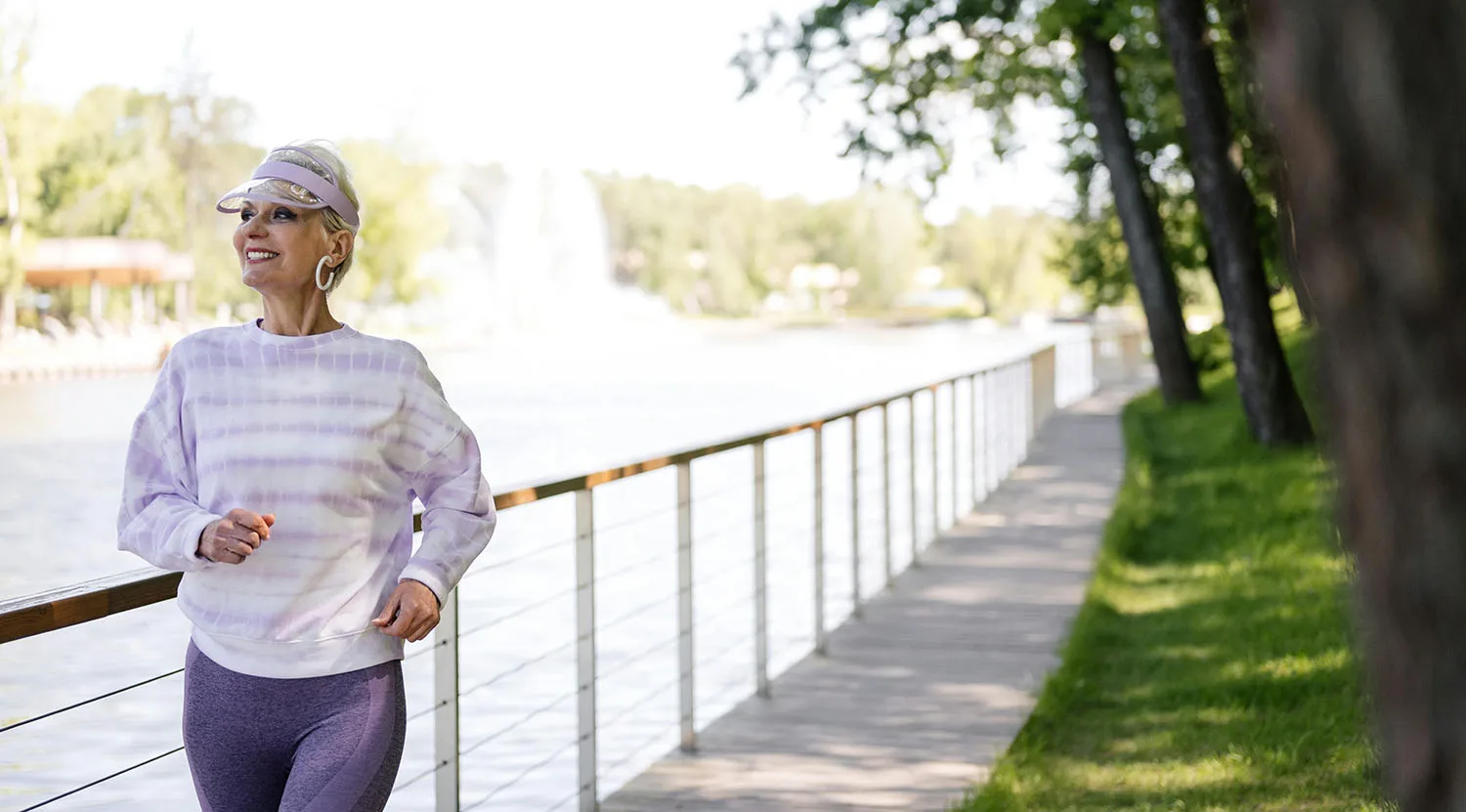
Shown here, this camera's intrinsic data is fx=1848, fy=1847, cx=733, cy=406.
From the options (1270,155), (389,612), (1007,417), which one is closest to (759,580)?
(389,612)

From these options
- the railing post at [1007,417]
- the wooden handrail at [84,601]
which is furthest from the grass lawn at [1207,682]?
the railing post at [1007,417]

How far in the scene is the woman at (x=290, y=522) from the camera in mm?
2564

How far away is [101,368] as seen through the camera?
177ft

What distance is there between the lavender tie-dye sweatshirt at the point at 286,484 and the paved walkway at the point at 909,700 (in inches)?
97.0

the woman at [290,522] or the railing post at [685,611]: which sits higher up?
the woman at [290,522]

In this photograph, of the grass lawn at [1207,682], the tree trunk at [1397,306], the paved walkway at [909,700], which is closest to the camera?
the tree trunk at [1397,306]

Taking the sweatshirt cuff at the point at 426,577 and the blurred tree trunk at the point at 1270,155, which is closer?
the blurred tree trunk at the point at 1270,155

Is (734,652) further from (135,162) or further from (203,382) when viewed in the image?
(135,162)

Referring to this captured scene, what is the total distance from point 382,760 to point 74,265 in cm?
6249

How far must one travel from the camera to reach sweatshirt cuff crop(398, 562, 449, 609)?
8.66ft

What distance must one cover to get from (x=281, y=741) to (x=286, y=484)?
0.36 m

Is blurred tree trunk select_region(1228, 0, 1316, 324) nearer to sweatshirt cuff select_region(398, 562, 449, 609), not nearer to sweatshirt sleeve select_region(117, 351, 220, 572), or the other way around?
sweatshirt cuff select_region(398, 562, 449, 609)

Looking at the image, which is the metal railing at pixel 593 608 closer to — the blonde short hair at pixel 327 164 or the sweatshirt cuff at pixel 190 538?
the sweatshirt cuff at pixel 190 538

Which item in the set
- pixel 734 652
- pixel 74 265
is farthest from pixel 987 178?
pixel 74 265
